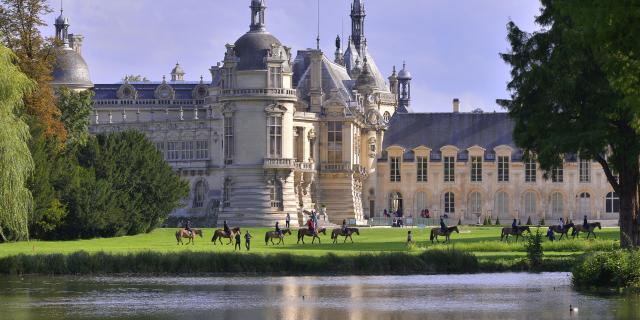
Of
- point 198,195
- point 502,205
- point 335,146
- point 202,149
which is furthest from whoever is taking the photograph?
point 502,205

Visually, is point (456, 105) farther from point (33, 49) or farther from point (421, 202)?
point (33, 49)

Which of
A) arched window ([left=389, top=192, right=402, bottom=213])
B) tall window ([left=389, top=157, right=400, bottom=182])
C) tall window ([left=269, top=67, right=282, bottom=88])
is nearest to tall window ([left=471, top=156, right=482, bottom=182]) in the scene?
tall window ([left=389, top=157, right=400, bottom=182])

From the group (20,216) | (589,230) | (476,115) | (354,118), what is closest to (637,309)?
(20,216)

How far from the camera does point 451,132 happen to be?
131875 mm

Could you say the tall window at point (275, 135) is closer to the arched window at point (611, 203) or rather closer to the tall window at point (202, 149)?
the tall window at point (202, 149)

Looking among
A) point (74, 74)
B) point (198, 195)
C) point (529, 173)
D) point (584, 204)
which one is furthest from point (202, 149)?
point (584, 204)

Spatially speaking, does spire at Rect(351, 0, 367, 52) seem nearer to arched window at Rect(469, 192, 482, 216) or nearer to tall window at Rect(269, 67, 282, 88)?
arched window at Rect(469, 192, 482, 216)

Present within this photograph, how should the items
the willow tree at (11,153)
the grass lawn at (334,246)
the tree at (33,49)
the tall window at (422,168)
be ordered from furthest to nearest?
the tall window at (422,168) < the tree at (33,49) < the grass lawn at (334,246) < the willow tree at (11,153)

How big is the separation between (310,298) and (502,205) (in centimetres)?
7827

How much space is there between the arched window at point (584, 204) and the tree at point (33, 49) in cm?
5405

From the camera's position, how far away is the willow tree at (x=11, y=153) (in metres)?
59.5

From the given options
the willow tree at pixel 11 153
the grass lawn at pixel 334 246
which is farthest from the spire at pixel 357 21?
the willow tree at pixel 11 153

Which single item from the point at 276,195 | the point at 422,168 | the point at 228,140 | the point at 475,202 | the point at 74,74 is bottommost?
the point at 475,202

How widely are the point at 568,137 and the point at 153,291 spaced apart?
16902 mm
